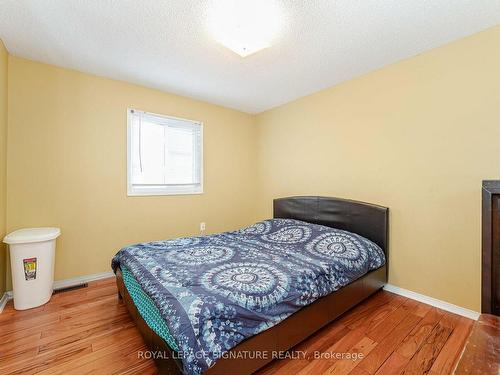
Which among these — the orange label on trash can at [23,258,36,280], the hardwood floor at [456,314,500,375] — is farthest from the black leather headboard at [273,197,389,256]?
the orange label on trash can at [23,258,36,280]

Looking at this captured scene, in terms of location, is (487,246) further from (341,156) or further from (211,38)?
(211,38)

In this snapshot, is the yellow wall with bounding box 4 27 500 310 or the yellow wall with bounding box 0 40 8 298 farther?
the yellow wall with bounding box 0 40 8 298

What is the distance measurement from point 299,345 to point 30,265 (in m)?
2.42

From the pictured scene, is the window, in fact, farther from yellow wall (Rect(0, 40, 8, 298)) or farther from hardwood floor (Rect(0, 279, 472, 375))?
hardwood floor (Rect(0, 279, 472, 375))

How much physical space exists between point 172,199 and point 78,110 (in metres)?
1.48

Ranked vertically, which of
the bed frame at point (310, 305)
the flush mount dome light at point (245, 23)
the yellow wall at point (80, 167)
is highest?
the flush mount dome light at point (245, 23)

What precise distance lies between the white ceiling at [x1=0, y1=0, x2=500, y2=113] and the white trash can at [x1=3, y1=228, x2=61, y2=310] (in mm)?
1745

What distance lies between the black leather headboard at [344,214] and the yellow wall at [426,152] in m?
0.11

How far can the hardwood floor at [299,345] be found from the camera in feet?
4.66

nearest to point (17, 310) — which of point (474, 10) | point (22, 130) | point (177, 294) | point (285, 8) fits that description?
point (22, 130)

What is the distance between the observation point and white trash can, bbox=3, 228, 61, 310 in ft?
6.62

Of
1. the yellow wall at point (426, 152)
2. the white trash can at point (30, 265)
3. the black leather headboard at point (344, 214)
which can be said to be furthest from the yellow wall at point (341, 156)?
the white trash can at point (30, 265)

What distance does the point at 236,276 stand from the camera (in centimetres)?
159

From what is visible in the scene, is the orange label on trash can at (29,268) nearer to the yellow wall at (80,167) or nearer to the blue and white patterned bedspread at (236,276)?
the yellow wall at (80,167)
